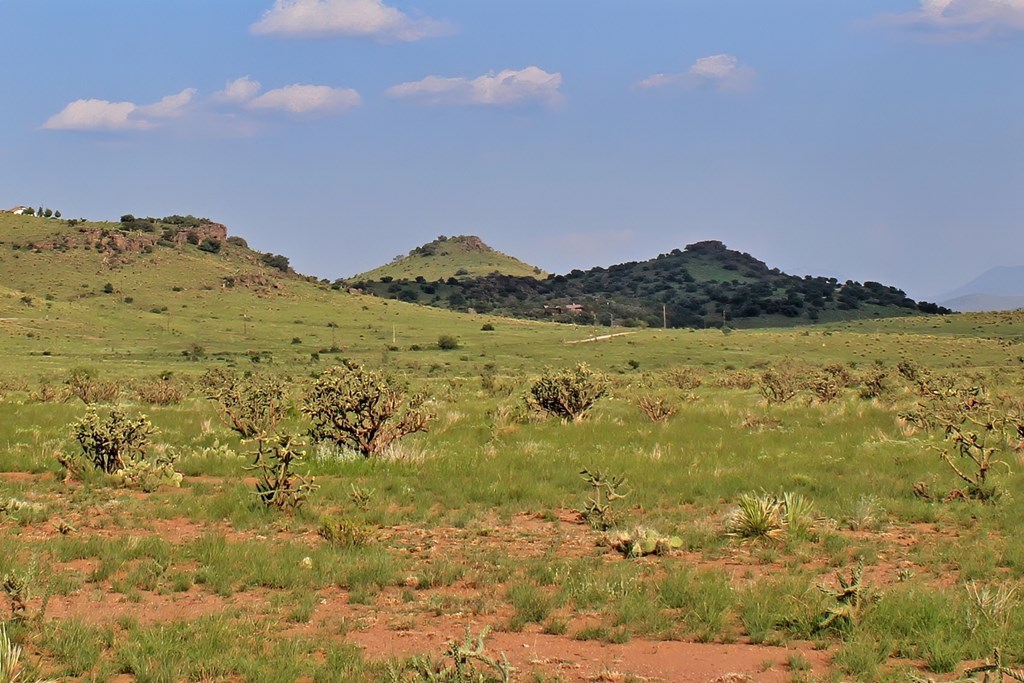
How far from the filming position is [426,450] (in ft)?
56.3

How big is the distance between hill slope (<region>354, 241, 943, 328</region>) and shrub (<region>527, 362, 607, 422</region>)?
91797 millimetres

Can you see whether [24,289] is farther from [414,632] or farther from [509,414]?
[414,632]

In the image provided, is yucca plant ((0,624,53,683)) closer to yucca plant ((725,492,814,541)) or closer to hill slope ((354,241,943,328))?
yucca plant ((725,492,814,541))

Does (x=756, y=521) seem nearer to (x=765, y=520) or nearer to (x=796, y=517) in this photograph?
(x=765, y=520)

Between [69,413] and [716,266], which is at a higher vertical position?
[716,266]

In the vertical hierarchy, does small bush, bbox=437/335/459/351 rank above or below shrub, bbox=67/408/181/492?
above

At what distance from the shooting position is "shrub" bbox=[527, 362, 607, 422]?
23328mm

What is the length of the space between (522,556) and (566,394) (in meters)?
13.1

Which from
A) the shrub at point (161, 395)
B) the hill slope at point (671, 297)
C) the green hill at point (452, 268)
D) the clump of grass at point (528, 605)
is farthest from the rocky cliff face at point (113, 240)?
the clump of grass at point (528, 605)

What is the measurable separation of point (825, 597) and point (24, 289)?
91143 millimetres

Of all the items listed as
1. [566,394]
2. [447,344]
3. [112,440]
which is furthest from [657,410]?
[447,344]

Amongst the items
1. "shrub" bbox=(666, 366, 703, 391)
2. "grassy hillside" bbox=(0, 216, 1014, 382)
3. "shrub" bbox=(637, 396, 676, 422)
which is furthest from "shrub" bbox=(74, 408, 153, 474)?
"grassy hillside" bbox=(0, 216, 1014, 382)

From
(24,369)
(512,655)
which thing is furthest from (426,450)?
(24,369)

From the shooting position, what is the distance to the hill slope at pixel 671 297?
128000 mm
